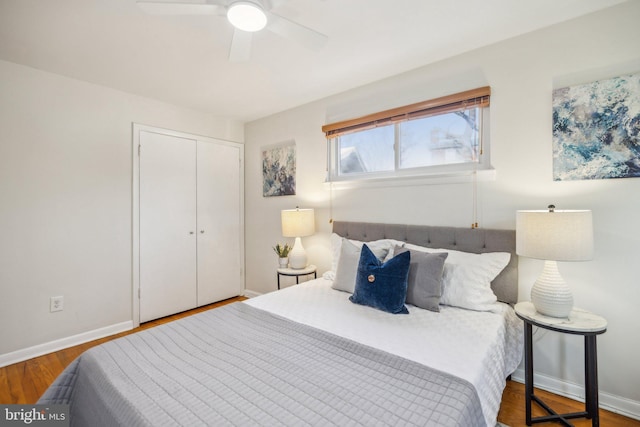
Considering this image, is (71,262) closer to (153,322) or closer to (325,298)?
(153,322)

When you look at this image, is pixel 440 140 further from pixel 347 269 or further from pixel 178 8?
pixel 178 8

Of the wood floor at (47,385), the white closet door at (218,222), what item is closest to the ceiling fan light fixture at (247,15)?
the white closet door at (218,222)

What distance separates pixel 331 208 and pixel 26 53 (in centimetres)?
284

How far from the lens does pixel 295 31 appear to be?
1.60 metres

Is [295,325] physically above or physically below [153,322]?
above

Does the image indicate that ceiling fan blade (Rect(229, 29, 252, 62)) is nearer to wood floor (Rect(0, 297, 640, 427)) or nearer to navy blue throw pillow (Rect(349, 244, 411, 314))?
navy blue throw pillow (Rect(349, 244, 411, 314))

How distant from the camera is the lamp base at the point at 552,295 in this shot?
5.24 feet

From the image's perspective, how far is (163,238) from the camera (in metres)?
3.26

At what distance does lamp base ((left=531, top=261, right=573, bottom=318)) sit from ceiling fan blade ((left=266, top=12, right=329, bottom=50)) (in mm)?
1887

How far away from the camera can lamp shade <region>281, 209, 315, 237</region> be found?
3010 millimetres

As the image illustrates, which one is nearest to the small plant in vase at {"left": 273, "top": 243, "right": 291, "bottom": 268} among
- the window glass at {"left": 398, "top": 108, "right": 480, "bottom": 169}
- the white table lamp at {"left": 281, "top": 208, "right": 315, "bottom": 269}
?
the white table lamp at {"left": 281, "top": 208, "right": 315, "bottom": 269}

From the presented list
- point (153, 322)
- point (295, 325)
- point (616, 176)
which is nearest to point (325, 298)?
point (295, 325)

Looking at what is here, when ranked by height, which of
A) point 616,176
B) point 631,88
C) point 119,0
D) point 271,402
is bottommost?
point 271,402

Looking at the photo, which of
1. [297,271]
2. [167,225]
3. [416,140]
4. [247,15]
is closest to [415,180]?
[416,140]
